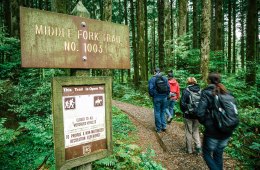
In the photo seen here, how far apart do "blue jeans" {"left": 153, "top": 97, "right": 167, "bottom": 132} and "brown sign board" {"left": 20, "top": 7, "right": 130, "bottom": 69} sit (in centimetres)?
543

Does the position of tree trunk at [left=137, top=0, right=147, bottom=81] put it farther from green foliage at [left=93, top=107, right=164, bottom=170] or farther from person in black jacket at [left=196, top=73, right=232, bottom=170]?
person in black jacket at [left=196, top=73, right=232, bottom=170]

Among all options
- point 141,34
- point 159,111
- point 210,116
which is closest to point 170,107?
point 159,111

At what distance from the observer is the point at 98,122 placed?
2676 millimetres

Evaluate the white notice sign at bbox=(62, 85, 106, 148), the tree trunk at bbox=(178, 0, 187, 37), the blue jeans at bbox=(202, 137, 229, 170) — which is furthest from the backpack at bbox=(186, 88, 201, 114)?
the tree trunk at bbox=(178, 0, 187, 37)

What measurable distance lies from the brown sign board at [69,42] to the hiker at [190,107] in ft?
12.0

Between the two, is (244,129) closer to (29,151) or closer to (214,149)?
(214,149)

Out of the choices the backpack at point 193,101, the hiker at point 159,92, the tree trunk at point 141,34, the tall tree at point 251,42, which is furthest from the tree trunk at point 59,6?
the tall tree at point 251,42

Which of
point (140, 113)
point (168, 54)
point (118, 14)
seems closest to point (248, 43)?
point (168, 54)

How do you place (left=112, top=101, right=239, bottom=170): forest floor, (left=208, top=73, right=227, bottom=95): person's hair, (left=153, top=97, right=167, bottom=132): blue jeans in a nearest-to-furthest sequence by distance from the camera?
1. (left=208, top=73, right=227, bottom=95): person's hair
2. (left=112, top=101, right=239, bottom=170): forest floor
3. (left=153, top=97, right=167, bottom=132): blue jeans

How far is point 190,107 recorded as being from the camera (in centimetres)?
624

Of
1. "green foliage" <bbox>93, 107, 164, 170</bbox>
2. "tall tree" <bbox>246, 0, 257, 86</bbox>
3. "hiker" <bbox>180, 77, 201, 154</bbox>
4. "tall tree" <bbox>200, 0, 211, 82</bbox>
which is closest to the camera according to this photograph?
"green foliage" <bbox>93, 107, 164, 170</bbox>

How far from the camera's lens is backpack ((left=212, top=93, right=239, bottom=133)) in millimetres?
4266

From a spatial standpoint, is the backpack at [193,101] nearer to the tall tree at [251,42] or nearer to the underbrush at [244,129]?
the underbrush at [244,129]

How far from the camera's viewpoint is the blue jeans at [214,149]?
4.63 metres
